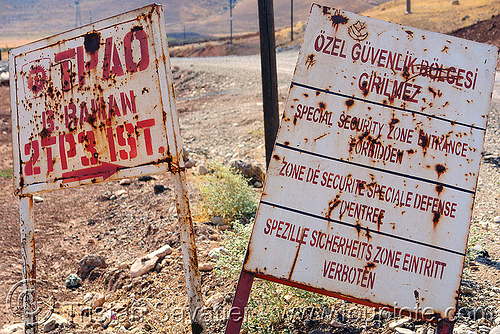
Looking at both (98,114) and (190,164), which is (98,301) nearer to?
(98,114)

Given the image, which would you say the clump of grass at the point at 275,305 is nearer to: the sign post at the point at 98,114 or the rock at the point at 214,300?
the rock at the point at 214,300

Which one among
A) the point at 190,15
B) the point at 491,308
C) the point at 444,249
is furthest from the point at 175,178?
the point at 190,15

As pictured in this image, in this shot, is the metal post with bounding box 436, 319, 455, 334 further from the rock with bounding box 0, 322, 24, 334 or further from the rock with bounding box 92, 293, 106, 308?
the rock with bounding box 0, 322, 24, 334

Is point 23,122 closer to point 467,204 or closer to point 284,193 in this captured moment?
point 284,193

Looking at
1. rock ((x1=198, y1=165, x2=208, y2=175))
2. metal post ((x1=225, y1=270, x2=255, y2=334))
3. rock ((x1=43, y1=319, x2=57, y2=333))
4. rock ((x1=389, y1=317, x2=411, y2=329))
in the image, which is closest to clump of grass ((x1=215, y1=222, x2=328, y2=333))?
rock ((x1=389, y1=317, x2=411, y2=329))

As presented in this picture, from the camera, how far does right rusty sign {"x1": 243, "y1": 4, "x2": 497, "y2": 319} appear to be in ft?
6.73

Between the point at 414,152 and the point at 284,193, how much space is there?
2.11ft

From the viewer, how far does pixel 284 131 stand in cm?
215

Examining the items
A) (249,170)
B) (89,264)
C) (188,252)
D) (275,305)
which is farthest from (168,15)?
(188,252)

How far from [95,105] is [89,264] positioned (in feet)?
7.80

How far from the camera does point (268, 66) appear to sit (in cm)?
441

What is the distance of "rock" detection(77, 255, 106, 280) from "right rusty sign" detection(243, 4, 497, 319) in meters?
2.76

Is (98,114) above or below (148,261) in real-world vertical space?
above

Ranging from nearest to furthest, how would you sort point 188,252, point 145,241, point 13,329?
point 188,252 < point 13,329 < point 145,241
